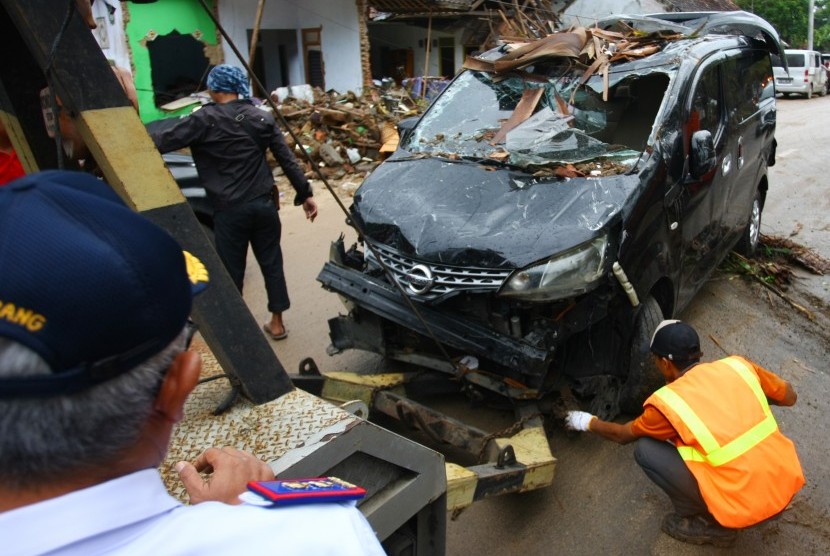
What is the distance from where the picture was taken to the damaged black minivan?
139 inches

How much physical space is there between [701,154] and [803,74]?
25.3 metres

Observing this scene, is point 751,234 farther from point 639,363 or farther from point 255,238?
point 255,238

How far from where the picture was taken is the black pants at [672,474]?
3021 millimetres

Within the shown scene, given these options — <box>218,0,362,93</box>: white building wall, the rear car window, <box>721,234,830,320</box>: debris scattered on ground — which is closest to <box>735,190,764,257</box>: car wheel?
<box>721,234,830,320</box>: debris scattered on ground

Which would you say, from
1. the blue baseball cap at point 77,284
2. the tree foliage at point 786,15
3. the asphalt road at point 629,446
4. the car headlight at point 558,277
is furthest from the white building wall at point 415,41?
the tree foliage at point 786,15

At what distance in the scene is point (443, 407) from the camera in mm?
4340

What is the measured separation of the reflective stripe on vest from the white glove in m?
0.56

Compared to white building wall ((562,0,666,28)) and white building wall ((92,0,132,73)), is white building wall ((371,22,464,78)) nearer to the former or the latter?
white building wall ((562,0,666,28))

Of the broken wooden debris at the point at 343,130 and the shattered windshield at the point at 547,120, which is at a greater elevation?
the shattered windshield at the point at 547,120

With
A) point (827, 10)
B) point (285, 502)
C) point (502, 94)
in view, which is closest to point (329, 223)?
point (502, 94)

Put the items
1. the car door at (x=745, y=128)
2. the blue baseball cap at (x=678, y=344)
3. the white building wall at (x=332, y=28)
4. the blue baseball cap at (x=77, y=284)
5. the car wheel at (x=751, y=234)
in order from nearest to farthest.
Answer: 1. the blue baseball cap at (x=77, y=284)
2. the blue baseball cap at (x=678, y=344)
3. the car door at (x=745, y=128)
4. the car wheel at (x=751, y=234)
5. the white building wall at (x=332, y=28)

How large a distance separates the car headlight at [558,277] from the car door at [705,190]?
1030mm

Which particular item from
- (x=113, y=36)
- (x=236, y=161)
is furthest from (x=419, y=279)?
(x=113, y=36)

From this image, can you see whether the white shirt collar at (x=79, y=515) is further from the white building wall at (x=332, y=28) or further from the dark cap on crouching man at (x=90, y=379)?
the white building wall at (x=332, y=28)
